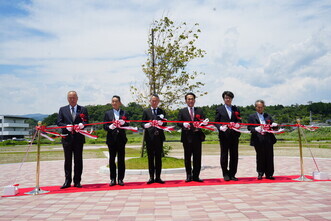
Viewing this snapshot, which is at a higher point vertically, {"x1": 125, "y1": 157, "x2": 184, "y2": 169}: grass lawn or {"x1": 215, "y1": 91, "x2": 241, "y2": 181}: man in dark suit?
{"x1": 215, "y1": 91, "x2": 241, "y2": 181}: man in dark suit

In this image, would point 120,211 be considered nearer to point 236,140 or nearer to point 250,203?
point 250,203

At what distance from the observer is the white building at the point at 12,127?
69812 millimetres

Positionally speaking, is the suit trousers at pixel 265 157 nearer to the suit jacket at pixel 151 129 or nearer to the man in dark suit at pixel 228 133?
the man in dark suit at pixel 228 133

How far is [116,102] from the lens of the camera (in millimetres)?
6410

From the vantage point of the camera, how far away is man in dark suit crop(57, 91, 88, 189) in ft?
20.2

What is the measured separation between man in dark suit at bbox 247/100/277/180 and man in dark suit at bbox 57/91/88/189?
4.03 m

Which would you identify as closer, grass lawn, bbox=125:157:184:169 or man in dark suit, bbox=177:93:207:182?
man in dark suit, bbox=177:93:207:182

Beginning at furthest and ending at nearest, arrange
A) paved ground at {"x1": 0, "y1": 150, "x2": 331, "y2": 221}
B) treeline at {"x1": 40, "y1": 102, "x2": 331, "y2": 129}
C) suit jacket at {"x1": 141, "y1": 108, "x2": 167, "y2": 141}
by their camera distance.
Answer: treeline at {"x1": 40, "y1": 102, "x2": 331, "y2": 129}, suit jacket at {"x1": 141, "y1": 108, "x2": 167, "y2": 141}, paved ground at {"x1": 0, "y1": 150, "x2": 331, "y2": 221}

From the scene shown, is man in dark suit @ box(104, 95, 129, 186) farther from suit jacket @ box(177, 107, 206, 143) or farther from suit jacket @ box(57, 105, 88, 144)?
suit jacket @ box(177, 107, 206, 143)

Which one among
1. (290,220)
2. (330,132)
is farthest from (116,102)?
(330,132)

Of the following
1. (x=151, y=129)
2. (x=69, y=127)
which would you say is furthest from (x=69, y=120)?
(x=151, y=129)

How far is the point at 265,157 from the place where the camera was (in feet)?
22.5

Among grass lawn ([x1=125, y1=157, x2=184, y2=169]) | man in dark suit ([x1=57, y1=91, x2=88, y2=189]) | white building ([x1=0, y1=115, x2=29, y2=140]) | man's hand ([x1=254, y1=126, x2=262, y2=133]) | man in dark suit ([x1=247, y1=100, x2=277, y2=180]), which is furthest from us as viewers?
white building ([x1=0, y1=115, x2=29, y2=140])

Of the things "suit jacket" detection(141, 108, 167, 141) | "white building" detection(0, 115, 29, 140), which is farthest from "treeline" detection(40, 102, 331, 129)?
"suit jacket" detection(141, 108, 167, 141)
